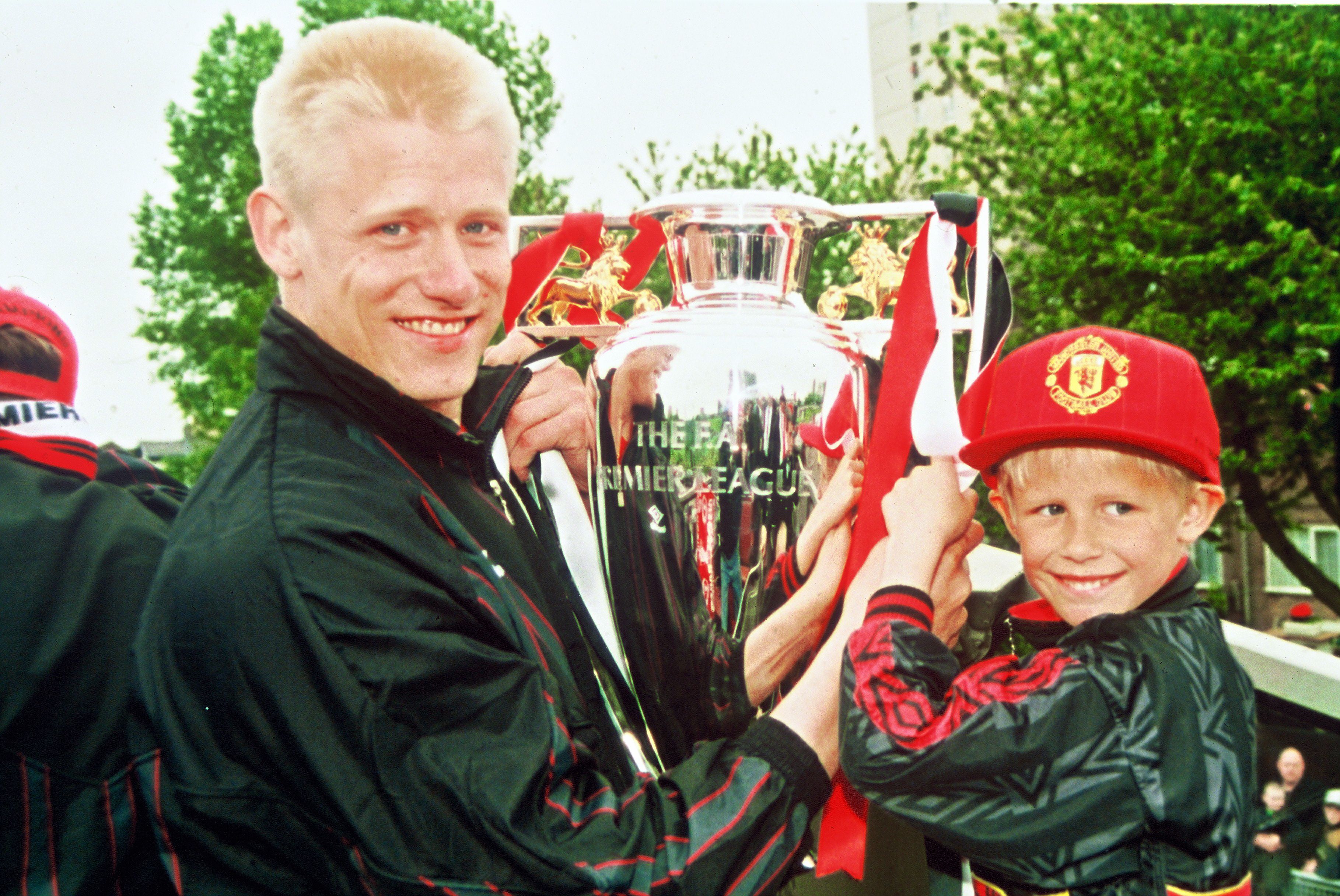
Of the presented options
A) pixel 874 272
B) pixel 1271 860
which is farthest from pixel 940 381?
pixel 1271 860

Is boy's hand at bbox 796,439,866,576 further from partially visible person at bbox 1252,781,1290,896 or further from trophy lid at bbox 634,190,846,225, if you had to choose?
partially visible person at bbox 1252,781,1290,896

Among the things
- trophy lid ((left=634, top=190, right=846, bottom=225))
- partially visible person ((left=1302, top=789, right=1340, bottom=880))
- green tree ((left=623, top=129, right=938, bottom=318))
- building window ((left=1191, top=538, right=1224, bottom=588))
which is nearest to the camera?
trophy lid ((left=634, top=190, right=846, bottom=225))

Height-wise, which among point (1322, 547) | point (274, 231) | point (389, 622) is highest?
point (274, 231)

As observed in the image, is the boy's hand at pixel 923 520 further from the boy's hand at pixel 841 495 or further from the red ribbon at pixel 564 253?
the red ribbon at pixel 564 253

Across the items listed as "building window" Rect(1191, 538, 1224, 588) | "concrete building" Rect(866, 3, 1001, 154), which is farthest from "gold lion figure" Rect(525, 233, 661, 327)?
"building window" Rect(1191, 538, 1224, 588)

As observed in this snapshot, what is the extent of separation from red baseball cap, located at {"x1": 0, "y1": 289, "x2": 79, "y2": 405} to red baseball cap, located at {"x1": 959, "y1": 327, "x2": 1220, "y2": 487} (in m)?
1.26

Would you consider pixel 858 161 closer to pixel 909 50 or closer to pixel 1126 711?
pixel 909 50

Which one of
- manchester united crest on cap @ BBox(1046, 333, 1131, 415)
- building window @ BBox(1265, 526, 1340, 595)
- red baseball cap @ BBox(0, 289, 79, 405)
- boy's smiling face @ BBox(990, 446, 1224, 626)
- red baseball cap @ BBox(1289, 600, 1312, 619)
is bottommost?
red baseball cap @ BBox(1289, 600, 1312, 619)

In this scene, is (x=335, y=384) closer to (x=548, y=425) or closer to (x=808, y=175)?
(x=548, y=425)

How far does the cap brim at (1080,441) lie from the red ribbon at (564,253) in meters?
0.59

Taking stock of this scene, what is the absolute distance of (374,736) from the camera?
3.66 ft

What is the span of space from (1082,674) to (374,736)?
2.76 ft

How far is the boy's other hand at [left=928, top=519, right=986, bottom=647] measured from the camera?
4.53 ft

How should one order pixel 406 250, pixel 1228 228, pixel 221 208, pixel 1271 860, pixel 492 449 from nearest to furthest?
pixel 406 250 → pixel 492 449 → pixel 221 208 → pixel 1271 860 → pixel 1228 228
